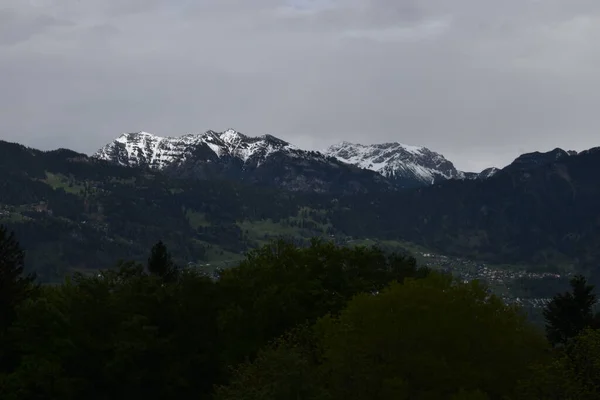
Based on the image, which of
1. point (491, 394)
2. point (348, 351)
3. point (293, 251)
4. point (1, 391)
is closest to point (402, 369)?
point (348, 351)

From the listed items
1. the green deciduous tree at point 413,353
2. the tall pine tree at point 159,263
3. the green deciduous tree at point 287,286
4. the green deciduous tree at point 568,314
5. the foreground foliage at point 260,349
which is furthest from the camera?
the tall pine tree at point 159,263

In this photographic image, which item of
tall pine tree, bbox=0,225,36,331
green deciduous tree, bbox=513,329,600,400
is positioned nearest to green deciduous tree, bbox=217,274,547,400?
green deciduous tree, bbox=513,329,600,400

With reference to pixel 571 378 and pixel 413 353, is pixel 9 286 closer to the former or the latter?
pixel 413 353

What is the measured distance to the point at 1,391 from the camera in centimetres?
7600

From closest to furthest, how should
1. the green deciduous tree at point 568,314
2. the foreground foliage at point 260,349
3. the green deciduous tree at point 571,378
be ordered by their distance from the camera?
the green deciduous tree at point 571,378
the foreground foliage at point 260,349
the green deciduous tree at point 568,314

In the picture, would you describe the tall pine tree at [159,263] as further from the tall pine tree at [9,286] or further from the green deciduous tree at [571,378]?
the green deciduous tree at [571,378]

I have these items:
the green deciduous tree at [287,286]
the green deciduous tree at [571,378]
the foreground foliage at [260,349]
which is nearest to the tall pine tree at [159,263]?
the green deciduous tree at [287,286]

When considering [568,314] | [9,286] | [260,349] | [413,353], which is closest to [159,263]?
[9,286]

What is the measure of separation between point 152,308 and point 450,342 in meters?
29.6

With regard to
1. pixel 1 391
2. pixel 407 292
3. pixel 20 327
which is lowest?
pixel 1 391

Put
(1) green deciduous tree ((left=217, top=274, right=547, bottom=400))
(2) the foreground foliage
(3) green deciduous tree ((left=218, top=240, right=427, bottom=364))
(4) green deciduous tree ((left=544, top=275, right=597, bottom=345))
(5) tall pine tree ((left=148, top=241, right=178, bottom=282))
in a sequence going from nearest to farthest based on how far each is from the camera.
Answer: (1) green deciduous tree ((left=217, top=274, right=547, bottom=400)) → (2) the foreground foliage → (3) green deciduous tree ((left=218, top=240, right=427, bottom=364)) → (4) green deciduous tree ((left=544, top=275, right=597, bottom=345)) → (5) tall pine tree ((left=148, top=241, right=178, bottom=282))

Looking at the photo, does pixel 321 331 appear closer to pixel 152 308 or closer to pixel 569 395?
pixel 152 308

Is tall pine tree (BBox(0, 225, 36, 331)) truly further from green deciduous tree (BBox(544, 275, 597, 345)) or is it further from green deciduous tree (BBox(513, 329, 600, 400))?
green deciduous tree (BBox(544, 275, 597, 345))

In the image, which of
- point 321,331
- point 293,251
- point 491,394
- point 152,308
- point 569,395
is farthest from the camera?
point 293,251
